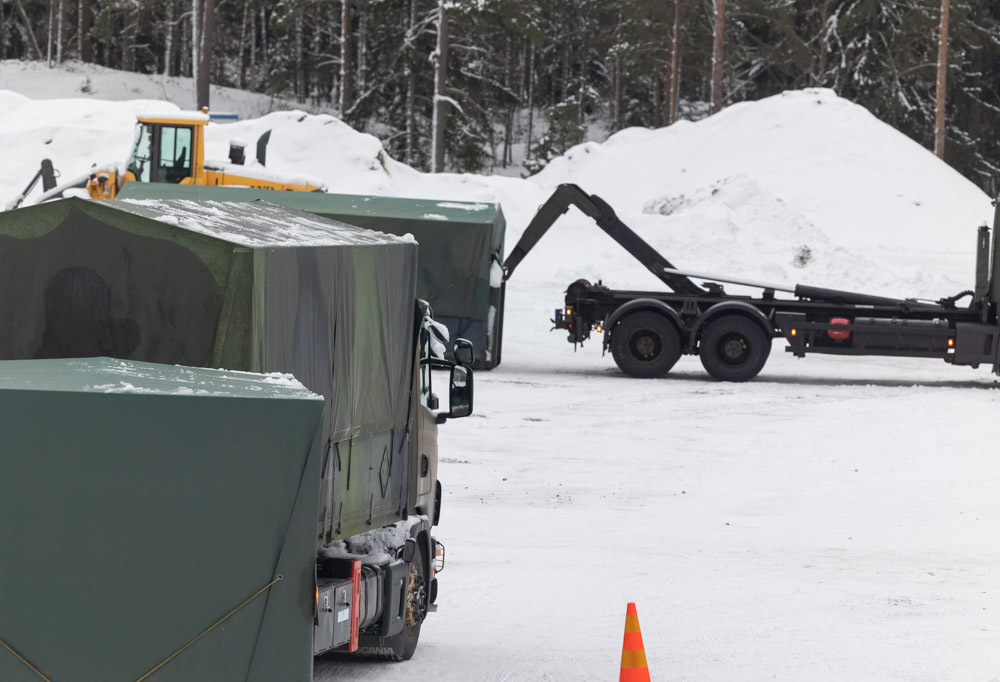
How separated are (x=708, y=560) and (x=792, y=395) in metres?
9.18

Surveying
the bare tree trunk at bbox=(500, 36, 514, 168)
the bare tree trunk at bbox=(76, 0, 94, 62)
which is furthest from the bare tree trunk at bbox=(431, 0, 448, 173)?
the bare tree trunk at bbox=(76, 0, 94, 62)

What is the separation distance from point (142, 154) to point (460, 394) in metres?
19.7

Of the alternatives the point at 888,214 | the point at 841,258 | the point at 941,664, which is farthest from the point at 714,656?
the point at 888,214

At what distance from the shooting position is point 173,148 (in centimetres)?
2533

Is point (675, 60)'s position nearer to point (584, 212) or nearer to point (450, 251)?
point (584, 212)

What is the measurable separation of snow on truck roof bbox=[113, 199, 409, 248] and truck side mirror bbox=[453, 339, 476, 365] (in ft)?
2.24

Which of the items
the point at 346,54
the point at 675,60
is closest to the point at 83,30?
the point at 346,54

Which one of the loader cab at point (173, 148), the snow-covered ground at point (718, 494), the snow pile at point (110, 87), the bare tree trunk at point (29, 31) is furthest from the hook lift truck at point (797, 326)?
the bare tree trunk at point (29, 31)

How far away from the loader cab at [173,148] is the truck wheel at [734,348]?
10703 mm

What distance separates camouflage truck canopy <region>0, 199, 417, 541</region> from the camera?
532 centimetres

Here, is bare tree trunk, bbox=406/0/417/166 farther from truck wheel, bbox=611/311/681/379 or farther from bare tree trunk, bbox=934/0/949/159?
truck wheel, bbox=611/311/681/379

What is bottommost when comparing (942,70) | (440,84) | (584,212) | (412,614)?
(412,614)

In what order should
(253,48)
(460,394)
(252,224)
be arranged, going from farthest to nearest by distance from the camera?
(253,48) → (460,394) → (252,224)

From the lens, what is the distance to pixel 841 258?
29.4 meters
